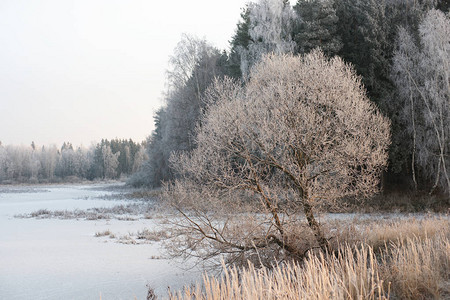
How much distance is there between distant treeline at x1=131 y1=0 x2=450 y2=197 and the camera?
17891 millimetres

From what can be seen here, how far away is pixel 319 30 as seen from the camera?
21844mm

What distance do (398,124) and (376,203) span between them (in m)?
4.58

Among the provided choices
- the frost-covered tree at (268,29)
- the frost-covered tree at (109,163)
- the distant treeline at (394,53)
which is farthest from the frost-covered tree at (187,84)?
the frost-covered tree at (109,163)

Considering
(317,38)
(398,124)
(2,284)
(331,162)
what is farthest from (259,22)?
(2,284)

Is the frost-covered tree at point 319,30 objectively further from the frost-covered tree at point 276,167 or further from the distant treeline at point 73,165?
the distant treeline at point 73,165

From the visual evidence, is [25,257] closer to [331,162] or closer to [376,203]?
[331,162]

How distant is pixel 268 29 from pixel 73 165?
95.7 meters

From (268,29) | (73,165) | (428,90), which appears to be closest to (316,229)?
(428,90)

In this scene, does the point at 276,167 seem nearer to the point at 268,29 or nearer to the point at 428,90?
the point at 428,90

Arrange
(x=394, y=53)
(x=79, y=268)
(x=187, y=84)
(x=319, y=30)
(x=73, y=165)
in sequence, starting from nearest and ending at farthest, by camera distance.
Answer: (x=79, y=268)
(x=394, y=53)
(x=319, y=30)
(x=187, y=84)
(x=73, y=165)

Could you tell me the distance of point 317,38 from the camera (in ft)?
73.6

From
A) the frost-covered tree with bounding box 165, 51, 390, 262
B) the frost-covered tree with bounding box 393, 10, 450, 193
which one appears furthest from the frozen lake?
the frost-covered tree with bounding box 393, 10, 450, 193

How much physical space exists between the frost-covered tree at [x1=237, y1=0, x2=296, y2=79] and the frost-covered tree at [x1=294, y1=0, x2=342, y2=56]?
631 millimetres

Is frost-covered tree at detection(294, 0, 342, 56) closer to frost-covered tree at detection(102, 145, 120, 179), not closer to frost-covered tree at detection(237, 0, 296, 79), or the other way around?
frost-covered tree at detection(237, 0, 296, 79)
